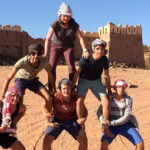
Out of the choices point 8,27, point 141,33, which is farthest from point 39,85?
point 141,33

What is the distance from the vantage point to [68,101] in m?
5.45

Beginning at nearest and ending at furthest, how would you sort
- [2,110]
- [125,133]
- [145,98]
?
[2,110] → [125,133] → [145,98]

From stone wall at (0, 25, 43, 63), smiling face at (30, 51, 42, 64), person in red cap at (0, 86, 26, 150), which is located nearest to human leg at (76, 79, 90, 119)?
smiling face at (30, 51, 42, 64)

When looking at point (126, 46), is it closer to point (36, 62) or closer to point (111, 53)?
point (111, 53)

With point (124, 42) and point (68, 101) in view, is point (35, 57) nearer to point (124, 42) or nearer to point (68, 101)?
point (68, 101)

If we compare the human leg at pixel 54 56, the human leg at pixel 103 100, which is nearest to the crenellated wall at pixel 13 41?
the human leg at pixel 54 56

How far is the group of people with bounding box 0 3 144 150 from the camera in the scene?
502 centimetres

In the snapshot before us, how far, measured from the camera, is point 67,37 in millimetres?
6188

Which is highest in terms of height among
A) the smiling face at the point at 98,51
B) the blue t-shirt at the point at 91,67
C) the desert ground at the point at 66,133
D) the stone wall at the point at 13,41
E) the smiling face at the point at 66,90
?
the stone wall at the point at 13,41

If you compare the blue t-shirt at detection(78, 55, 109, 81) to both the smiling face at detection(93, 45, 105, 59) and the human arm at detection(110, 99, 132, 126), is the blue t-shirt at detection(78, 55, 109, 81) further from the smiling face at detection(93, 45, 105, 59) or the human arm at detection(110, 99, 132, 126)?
the human arm at detection(110, 99, 132, 126)

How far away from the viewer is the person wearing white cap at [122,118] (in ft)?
17.6

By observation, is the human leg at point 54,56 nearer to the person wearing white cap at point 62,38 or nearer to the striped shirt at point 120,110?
the person wearing white cap at point 62,38

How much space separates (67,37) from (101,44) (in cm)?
78

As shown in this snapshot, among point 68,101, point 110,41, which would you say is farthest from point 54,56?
point 110,41
